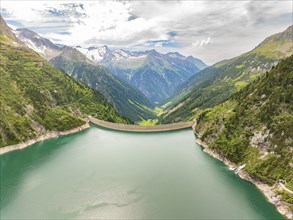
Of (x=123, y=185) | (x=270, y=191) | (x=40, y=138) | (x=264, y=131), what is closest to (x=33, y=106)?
(x=40, y=138)

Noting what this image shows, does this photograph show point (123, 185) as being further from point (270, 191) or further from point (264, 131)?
Answer: point (264, 131)

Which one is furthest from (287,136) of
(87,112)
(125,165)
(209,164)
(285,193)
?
(87,112)

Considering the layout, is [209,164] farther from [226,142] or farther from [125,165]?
[125,165]

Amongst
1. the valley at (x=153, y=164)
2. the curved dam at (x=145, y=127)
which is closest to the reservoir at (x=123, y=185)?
the valley at (x=153, y=164)

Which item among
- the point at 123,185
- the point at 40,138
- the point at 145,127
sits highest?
the point at 123,185

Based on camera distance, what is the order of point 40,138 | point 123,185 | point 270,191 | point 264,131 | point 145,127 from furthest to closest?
1. point 145,127
2. point 40,138
3. point 264,131
4. point 123,185
5. point 270,191

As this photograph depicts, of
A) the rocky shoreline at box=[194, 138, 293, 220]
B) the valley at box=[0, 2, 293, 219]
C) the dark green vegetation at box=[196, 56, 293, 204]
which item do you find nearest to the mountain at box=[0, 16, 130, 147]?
the valley at box=[0, 2, 293, 219]

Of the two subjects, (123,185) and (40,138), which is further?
(40,138)
